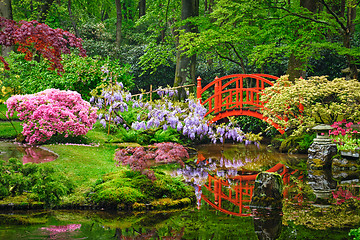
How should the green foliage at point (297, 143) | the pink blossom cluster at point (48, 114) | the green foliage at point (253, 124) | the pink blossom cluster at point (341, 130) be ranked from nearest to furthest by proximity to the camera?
the pink blossom cluster at point (48, 114)
the pink blossom cluster at point (341, 130)
the green foliage at point (297, 143)
the green foliage at point (253, 124)

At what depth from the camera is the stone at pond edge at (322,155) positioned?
391 inches

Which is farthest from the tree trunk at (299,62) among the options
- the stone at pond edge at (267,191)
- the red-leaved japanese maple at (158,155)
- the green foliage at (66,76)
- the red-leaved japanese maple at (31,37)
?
the red-leaved japanese maple at (158,155)

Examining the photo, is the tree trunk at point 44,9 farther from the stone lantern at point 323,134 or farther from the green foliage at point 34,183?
the green foliage at point 34,183

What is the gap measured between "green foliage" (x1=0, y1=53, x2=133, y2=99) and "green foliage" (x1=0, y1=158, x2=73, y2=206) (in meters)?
7.60

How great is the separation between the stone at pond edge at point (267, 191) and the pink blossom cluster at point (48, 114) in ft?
18.4

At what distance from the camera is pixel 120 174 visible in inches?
265

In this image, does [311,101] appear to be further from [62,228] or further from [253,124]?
[62,228]

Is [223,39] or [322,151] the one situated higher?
[223,39]

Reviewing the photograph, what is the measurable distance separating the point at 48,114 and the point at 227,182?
15.9ft

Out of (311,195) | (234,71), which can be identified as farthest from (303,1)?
(311,195)

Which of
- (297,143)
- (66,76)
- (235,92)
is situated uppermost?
(66,76)

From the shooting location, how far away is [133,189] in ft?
20.4

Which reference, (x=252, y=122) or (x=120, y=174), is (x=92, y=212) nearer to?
(x=120, y=174)

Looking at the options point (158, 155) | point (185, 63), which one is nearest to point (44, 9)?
point (185, 63)
